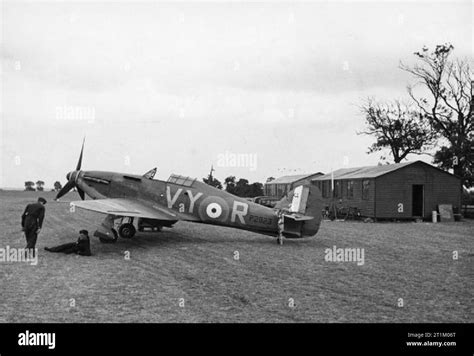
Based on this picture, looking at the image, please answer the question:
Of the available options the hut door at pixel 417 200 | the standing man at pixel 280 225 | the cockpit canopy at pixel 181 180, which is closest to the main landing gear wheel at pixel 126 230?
the cockpit canopy at pixel 181 180

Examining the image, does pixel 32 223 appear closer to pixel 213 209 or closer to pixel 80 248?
pixel 80 248

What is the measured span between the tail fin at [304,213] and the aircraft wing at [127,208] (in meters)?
3.73

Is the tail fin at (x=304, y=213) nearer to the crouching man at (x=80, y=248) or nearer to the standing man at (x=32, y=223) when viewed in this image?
the crouching man at (x=80, y=248)

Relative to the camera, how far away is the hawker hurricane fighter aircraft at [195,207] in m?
14.7

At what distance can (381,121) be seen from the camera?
44188 millimetres

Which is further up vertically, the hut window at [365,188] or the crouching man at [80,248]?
the hut window at [365,188]

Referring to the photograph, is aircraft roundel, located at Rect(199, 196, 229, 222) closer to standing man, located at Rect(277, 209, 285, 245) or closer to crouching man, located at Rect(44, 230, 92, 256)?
standing man, located at Rect(277, 209, 285, 245)

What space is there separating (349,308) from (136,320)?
3254 millimetres

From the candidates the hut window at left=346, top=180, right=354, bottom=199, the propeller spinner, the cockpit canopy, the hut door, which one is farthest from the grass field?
the hut window at left=346, top=180, right=354, bottom=199

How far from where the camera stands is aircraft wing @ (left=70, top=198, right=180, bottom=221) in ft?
43.3

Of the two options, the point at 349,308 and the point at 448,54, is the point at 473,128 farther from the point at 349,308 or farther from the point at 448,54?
the point at 349,308

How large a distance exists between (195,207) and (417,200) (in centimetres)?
1924

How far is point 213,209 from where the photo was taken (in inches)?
591

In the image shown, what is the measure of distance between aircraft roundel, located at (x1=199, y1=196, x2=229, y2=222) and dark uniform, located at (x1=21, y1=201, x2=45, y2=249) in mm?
5098
